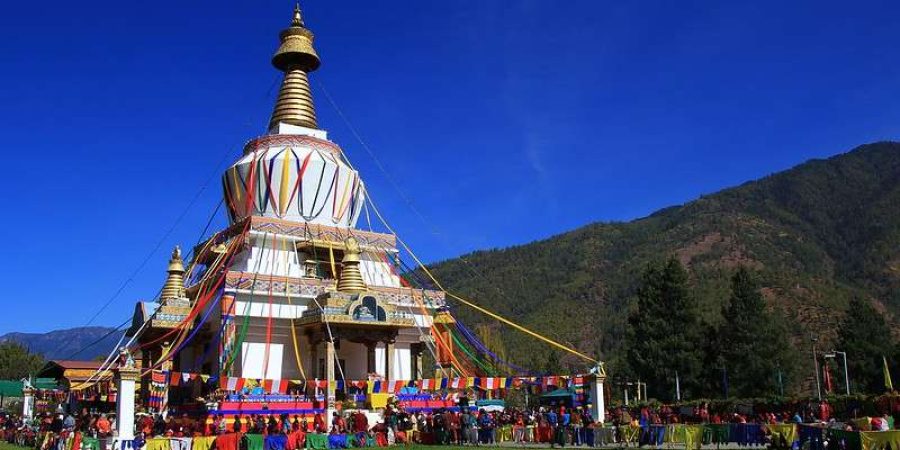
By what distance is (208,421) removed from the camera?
25.2m

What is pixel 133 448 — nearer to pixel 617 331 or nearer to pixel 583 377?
pixel 583 377

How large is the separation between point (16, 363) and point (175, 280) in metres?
42.5

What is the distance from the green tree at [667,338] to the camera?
1735 inches

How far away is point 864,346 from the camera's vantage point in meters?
45.2

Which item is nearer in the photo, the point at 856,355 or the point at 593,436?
the point at 593,436

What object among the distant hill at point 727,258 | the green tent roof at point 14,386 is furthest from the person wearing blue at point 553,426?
the distant hill at point 727,258

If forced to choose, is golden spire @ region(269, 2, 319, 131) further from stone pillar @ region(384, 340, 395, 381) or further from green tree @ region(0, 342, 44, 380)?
green tree @ region(0, 342, 44, 380)

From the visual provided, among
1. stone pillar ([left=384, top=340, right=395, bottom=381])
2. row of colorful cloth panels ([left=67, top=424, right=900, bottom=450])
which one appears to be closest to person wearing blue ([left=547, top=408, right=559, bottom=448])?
row of colorful cloth panels ([left=67, top=424, right=900, bottom=450])

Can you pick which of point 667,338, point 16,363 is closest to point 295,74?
point 667,338

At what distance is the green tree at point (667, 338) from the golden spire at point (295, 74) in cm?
2119

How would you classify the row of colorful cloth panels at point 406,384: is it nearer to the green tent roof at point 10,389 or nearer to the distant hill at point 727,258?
the green tent roof at point 10,389

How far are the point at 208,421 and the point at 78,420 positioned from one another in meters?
6.30

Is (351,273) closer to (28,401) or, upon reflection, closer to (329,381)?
(329,381)

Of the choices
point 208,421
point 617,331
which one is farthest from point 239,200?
point 617,331
